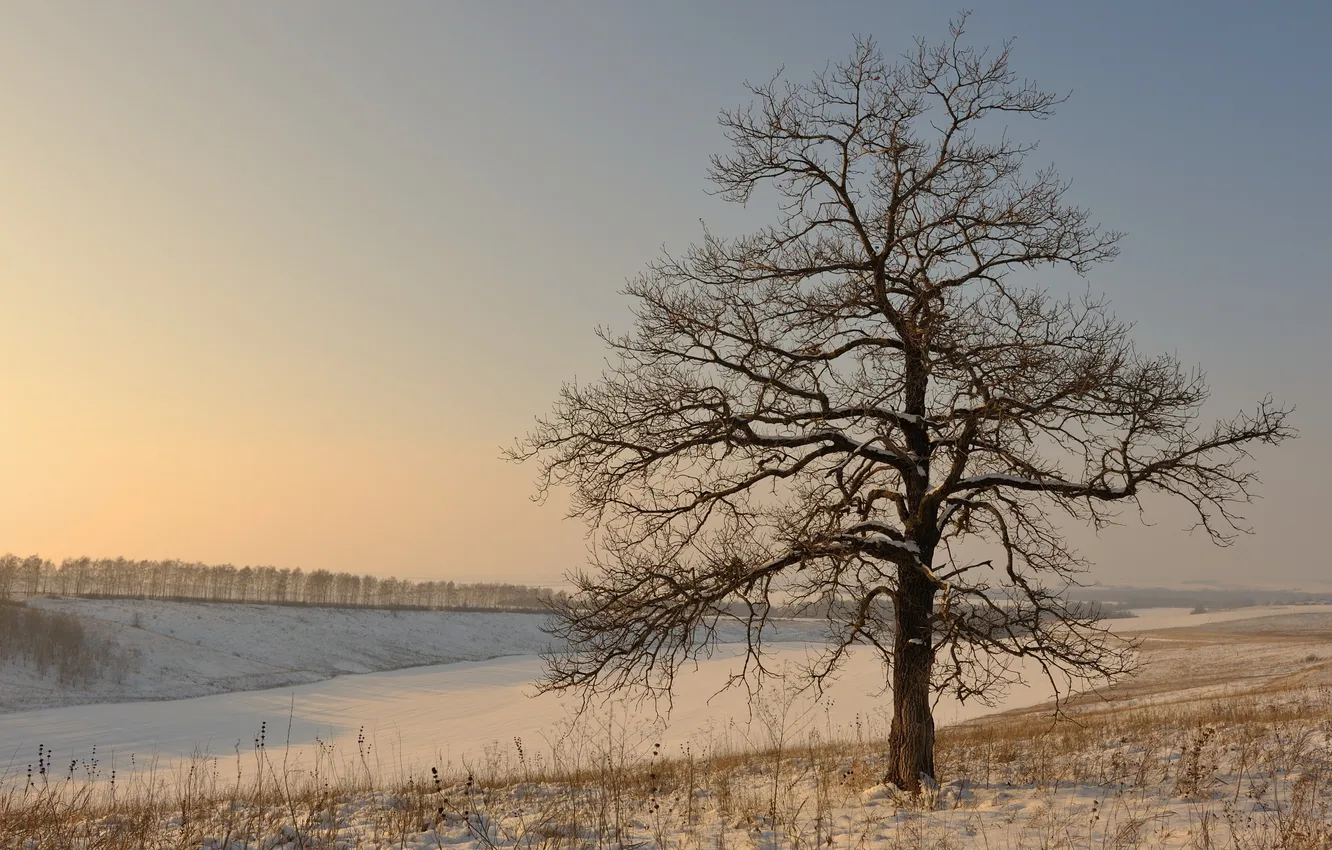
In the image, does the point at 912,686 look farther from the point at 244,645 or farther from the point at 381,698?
the point at 244,645

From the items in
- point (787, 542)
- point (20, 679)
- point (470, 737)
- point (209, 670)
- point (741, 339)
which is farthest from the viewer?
point (209, 670)

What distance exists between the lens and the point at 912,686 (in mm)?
9109

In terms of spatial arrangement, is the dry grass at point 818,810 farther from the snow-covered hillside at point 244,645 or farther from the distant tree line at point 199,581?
the distant tree line at point 199,581

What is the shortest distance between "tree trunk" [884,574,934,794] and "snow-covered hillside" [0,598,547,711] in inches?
1876

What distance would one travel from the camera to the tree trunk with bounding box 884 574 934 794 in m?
9.02

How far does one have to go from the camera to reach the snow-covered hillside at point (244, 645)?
46812 millimetres

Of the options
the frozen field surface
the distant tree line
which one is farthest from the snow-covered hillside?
the distant tree line

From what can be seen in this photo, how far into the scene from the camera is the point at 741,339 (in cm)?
966

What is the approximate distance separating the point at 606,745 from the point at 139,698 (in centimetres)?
3774

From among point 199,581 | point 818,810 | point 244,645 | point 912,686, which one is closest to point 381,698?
point 244,645

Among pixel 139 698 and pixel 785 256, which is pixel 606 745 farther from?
pixel 139 698

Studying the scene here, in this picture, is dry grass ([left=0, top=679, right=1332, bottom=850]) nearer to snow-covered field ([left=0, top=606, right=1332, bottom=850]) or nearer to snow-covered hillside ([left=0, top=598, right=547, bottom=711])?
snow-covered field ([left=0, top=606, right=1332, bottom=850])

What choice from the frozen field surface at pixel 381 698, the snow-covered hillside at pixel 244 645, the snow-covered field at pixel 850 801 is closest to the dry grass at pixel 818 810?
Answer: the snow-covered field at pixel 850 801

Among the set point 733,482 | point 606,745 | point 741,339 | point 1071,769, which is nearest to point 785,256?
point 741,339
